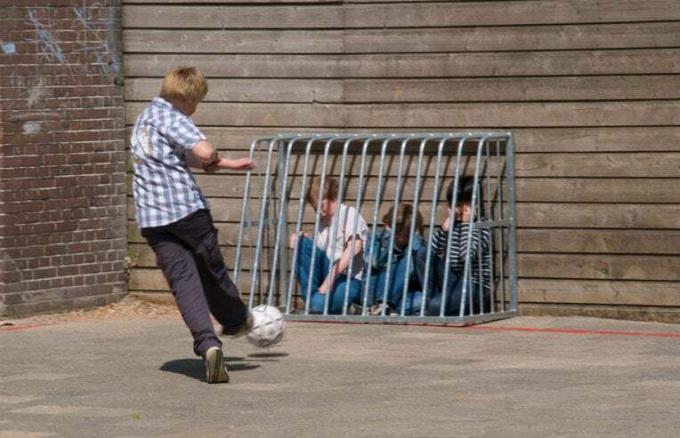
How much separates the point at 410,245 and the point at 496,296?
2.38ft

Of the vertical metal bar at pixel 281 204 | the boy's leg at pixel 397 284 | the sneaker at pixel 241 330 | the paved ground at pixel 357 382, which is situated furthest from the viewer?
the vertical metal bar at pixel 281 204

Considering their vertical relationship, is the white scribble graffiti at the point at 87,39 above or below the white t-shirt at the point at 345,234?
above

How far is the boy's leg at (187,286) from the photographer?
8.70 metres

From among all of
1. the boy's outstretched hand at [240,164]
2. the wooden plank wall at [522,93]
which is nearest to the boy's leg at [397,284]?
the wooden plank wall at [522,93]

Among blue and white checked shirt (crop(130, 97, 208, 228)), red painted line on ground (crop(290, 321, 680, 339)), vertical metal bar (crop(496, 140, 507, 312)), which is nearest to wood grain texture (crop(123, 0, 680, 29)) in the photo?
vertical metal bar (crop(496, 140, 507, 312))

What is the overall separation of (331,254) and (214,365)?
3.24 metres

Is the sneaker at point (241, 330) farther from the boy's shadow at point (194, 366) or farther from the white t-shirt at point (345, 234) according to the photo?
the white t-shirt at point (345, 234)

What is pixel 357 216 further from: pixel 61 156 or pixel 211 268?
pixel 211 268

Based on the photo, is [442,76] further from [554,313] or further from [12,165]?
[12,165]

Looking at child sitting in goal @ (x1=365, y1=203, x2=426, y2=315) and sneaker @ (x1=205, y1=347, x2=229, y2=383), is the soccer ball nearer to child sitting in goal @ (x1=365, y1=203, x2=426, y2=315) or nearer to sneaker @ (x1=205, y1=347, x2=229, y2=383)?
sneaker @ (x1=205, y1=347, x2=229, y2=383)

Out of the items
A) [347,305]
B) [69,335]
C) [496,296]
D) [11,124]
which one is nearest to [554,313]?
[496,296]

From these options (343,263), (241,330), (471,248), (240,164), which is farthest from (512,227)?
(240,164)

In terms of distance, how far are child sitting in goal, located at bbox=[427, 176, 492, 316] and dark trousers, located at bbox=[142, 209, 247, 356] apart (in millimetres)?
2623

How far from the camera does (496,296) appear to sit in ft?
37.9
